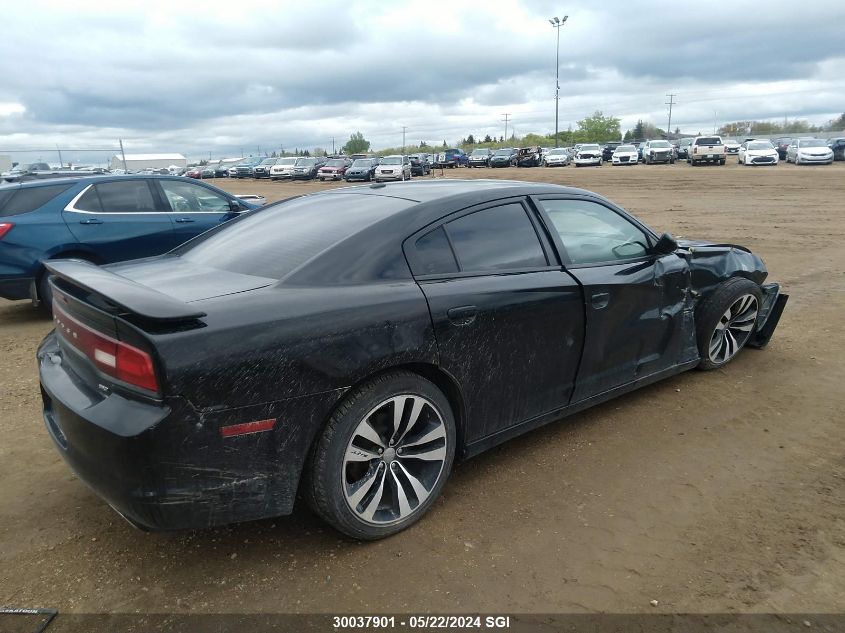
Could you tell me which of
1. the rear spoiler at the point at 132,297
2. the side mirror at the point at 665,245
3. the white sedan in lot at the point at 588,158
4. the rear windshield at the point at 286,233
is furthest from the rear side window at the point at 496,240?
the white sedan in lot at the point at 588,158

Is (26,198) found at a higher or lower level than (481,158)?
higher

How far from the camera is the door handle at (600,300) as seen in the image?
3553mm

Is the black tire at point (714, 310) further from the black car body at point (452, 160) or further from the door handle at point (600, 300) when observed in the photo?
the black car body at point (452, 160)

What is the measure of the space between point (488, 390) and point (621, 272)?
4.14 feet

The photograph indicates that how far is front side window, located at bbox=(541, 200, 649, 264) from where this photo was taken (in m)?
3.67

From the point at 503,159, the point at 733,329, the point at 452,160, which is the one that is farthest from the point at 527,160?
the point at 733,329

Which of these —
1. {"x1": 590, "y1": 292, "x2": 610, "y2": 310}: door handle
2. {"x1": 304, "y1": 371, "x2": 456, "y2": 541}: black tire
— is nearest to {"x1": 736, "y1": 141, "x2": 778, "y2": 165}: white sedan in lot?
{"x1": 590, "y1": 292, "x2": 610, "y2": 310}: door handle

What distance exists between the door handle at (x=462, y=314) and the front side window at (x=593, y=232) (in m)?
0.89

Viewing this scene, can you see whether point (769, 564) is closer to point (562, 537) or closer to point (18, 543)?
point (562, 537)

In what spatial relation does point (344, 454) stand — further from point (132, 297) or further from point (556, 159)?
point (556, 159)

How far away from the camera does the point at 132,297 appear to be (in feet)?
7.61

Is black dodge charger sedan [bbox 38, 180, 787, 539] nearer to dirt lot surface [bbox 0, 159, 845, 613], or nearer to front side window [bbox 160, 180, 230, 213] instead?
dirt lot surface [bbox 0, 159, 845, 613]

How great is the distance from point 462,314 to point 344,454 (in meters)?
0.85

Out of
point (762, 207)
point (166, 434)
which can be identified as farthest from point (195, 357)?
point (762, 207)
